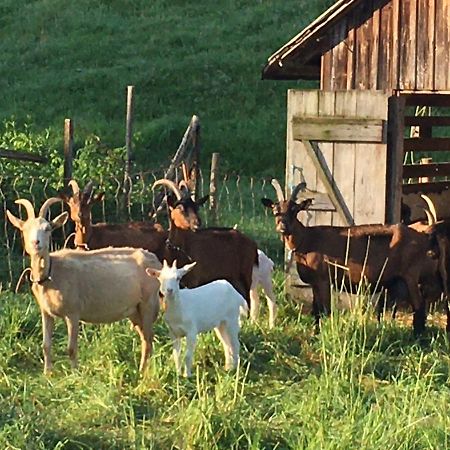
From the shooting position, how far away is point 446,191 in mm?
15898

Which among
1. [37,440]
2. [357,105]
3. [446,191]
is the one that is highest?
[357,105]

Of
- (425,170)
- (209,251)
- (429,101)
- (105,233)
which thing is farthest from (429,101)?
(105,233)

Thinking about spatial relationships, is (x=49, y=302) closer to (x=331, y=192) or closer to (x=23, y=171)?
(x=331, y=192)

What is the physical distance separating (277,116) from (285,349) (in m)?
17.7

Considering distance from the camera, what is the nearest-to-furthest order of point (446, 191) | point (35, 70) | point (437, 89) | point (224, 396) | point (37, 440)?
1. point (37, 440)
2. point (224, 396)
3. point (437, 89)
4. point (446, 191)
5. point (35, 70)

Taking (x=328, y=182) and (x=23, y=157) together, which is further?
(x=23, y=157)

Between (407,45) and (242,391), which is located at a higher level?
(407,45)

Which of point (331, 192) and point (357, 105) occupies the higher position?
point (357, 105)

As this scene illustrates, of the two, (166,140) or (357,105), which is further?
(166,140)

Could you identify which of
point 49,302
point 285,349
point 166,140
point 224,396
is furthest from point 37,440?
point 166,140

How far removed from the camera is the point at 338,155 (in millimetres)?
12773

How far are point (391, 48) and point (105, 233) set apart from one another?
3726mm

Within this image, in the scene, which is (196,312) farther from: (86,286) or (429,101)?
(429,101)

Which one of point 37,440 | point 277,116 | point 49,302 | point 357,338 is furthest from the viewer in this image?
point 277,116
